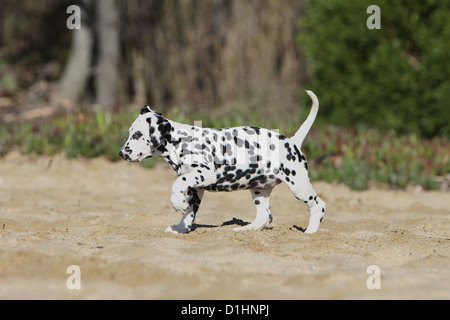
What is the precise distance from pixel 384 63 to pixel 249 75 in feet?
9.85

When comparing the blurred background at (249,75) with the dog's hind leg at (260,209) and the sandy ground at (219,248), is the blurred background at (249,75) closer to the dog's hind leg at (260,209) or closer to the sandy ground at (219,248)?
the sandy ground at (219,248)

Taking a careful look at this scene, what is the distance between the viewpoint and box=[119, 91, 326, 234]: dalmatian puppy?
4.47 metres

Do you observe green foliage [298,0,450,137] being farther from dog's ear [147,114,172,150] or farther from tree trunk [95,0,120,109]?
dog's ear [147,114,172,150]

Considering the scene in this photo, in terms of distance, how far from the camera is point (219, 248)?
4238mm

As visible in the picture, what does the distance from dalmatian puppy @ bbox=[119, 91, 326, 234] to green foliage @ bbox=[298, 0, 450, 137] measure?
17.6 feet

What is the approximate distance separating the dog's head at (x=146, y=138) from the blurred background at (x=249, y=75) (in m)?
3.52

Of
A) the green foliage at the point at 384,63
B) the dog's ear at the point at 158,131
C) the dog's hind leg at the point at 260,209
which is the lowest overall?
the dog's hind leg at the point at 260,209

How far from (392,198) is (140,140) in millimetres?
3628

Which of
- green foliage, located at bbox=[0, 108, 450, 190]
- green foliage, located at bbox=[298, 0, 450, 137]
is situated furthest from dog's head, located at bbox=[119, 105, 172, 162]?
green foliage, located at bbox=[298, 0, 450, 137]

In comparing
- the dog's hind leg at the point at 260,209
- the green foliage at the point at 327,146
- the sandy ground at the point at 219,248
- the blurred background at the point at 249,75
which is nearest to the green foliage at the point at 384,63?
the blurred background at the point at 249,75

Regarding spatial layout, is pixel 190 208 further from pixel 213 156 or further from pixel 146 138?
pixel 146 138

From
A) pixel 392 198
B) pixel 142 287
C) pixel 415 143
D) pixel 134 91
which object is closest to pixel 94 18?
pixel 134 91

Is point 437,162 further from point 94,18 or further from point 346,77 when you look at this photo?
point 94,18

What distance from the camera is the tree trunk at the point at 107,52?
42.8ft
